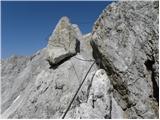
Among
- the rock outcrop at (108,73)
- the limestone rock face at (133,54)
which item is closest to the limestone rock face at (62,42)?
the rock outcrop at (108,73)

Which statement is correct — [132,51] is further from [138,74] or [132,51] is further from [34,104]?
[34,104]

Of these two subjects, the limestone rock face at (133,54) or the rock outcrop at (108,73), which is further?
the rock outcrop at (108,73)

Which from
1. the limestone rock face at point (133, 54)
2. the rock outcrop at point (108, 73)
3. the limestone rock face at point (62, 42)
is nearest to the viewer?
the limestone rock face at point (133, 54)

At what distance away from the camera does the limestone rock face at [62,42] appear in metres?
19.8

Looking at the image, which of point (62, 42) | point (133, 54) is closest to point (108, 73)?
point (133, 54)

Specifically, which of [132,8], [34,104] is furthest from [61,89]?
[132,8]

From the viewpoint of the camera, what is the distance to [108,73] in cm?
1683

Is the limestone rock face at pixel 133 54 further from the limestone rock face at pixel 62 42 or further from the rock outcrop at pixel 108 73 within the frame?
the limestone rock face at pixel 62 42

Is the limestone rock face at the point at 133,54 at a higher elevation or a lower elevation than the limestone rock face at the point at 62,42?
lower

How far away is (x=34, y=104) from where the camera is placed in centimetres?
1856

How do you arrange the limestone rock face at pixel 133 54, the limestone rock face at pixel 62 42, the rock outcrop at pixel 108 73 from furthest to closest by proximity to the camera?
the limestone rock face at pixel 62 42 < the rock outcrop at pixel 108 73 < the limestone rock face at pixel 133 54

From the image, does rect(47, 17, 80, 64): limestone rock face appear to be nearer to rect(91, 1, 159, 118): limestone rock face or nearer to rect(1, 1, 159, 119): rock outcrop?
rect(1, 1, 159, 119): rock outcrop

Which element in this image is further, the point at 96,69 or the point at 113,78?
the point at 96,69

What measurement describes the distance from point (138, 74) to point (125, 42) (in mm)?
1954
